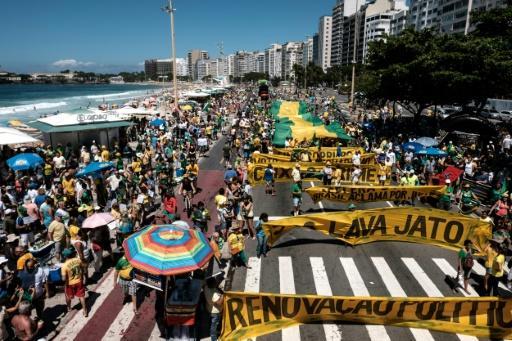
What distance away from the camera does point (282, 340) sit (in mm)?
8688

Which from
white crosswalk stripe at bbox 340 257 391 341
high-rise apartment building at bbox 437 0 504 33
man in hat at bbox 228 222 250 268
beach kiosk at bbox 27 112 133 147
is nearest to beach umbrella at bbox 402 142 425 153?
white crosswalk stripe at bbox 340 257 391 341

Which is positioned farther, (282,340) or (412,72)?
(412,72)

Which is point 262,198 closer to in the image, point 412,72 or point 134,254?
point 134,254

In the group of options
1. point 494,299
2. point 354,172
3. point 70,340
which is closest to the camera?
point 494,299

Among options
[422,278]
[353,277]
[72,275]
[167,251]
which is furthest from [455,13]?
[72,275]

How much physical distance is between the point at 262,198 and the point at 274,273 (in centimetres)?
811

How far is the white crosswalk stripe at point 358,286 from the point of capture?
8844 millimetres

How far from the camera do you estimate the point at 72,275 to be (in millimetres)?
9023

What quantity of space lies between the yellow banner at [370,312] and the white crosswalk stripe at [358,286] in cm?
124

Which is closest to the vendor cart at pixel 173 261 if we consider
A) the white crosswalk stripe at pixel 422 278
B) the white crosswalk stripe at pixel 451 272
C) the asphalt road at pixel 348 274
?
the asphalt road at pixel 348 274

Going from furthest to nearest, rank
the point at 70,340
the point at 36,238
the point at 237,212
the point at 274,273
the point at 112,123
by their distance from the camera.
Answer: the point at 112,123 < the point at 237,212 < the point at 36,238 < the point at 274,273 < the point at 70,340

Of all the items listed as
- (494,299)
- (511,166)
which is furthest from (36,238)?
(511,166)

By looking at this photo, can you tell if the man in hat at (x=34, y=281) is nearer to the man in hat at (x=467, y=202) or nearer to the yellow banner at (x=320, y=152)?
the yellow banner at (x=320, y=152)

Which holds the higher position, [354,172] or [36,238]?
[354,172]
